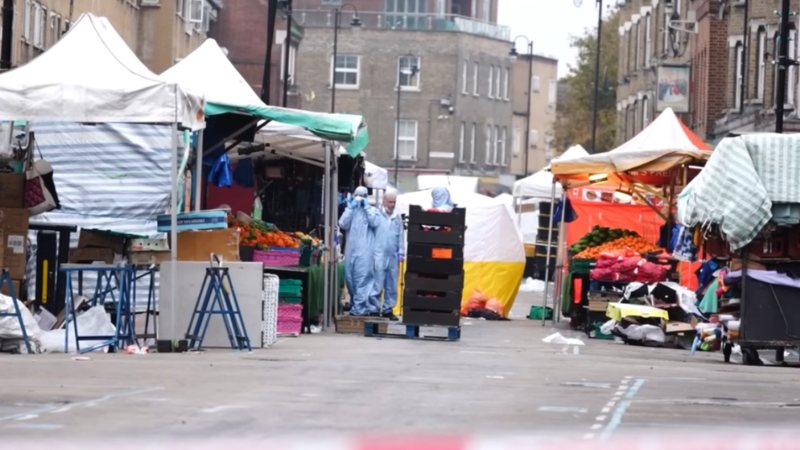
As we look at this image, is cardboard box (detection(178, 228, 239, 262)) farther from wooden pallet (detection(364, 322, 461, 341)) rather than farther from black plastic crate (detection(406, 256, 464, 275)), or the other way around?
black plastic crate (detection(406, 256, 464, 275))

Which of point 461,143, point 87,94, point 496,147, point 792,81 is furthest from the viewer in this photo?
point 496,147

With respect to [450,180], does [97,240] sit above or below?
below

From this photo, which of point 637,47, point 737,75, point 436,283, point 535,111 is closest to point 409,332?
point 436,283

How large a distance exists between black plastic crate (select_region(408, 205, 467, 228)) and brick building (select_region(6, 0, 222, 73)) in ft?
81.4

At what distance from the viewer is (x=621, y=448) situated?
367 inches

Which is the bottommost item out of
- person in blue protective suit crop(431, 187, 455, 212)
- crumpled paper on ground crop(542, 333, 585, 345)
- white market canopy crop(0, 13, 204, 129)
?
crumpled paper on ground crop(542, 333, 585, 345)

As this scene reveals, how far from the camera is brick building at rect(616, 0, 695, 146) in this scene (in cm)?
6675

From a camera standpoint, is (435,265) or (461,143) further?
(461,143)

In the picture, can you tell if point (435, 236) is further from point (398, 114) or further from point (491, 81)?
point (491, 81)

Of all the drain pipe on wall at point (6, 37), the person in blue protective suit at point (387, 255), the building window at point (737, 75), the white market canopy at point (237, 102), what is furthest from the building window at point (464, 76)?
the drain pipe on wall at point (6, 37)

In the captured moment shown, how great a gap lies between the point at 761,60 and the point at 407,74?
208 feet

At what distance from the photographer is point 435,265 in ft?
86.9

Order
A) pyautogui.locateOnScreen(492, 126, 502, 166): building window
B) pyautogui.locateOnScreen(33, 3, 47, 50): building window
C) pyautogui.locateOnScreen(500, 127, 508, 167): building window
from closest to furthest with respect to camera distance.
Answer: pyautogui.locateOnScreen(33, 3, 47, 50): building window < pyautogui.locateOnScreen(492, 126, 502, 166): building window < pyautogui.locateOnScreen(500, 127, 508, 167): building window

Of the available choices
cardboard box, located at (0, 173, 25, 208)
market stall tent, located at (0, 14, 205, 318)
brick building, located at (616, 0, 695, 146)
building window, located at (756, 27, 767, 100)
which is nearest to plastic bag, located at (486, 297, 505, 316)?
market stall tent, located at (0, 14, 205, 318)
